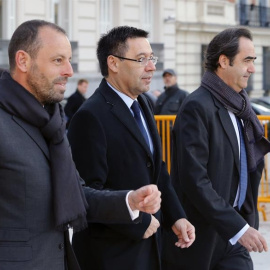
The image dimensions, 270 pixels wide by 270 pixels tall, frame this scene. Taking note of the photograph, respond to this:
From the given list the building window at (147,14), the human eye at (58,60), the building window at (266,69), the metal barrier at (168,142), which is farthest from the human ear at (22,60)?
the building window at (266,69)

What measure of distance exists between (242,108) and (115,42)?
2.79ft

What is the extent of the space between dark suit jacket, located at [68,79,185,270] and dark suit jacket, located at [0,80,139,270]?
0.75 metres

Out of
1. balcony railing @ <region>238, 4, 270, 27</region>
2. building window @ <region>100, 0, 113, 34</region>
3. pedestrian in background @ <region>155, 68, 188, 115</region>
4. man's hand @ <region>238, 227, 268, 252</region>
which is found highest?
balcony railing @ <region>238, 4, 270, 27</region>

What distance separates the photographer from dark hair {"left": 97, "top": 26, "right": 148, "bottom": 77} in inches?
164

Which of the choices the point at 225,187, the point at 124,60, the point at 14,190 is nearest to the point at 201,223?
the point at 225,187

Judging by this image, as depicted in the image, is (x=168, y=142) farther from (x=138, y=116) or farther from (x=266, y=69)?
(x=266, y=69)

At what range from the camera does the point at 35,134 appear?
314cm

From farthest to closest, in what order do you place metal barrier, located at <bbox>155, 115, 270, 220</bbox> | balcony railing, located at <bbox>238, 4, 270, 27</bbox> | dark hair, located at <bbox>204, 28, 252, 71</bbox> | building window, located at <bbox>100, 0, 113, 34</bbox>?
balcony railing, located at <bbox>238, 4, 270, 27</bbox>, building window, located at <bbox>100, 0, 113, 34</bbox>, metal barrier, located at <bbox>155, 115, 270, 220</bbox>, dark hair, located at <bbox>204, 28, 252, 71</bbox>

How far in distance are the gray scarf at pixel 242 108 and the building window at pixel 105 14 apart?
22.5 m

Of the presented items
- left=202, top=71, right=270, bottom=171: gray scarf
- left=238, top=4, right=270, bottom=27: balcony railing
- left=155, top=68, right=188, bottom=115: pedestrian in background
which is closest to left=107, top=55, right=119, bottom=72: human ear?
left=202, top=71, right=270, bottom=171: gray scarf

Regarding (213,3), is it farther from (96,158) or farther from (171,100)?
(96,158)

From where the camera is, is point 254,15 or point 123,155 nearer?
point 123,155

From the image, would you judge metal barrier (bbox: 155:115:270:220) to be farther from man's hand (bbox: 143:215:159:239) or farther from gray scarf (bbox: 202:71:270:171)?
man's hand (bbox: 143:215:159:239)

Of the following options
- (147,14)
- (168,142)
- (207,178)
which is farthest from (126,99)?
(147,14)
